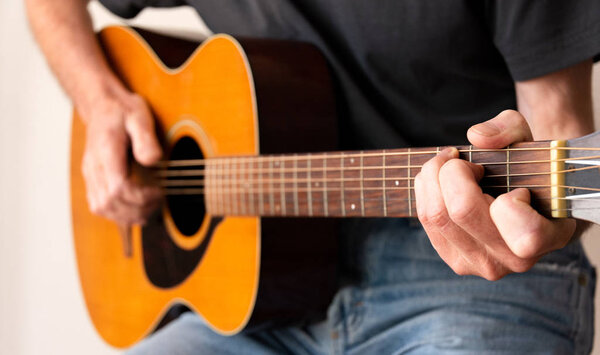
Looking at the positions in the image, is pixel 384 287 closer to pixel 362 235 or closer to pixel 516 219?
pixel 362 235

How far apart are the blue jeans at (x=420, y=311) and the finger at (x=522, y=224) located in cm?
28

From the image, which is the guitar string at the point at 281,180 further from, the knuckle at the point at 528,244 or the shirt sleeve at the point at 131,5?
the shirt sleeve at the point at 131,5

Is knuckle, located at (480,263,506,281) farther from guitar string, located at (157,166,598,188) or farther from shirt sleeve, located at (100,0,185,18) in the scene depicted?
shirt sleeve, located at (100,0,185,18)

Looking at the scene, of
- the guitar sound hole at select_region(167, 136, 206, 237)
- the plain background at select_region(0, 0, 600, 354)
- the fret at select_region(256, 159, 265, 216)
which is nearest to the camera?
the fret at select_region(256, 159, 265, 216)

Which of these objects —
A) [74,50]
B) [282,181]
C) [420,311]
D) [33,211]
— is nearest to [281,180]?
[282,181]

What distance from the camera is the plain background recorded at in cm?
188

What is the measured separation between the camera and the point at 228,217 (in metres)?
0.90

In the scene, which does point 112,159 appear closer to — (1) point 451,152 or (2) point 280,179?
(2) point 280,179

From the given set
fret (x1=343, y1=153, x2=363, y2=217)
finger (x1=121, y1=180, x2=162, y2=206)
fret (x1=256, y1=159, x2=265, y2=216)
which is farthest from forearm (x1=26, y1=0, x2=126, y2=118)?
fret (x1=343, y1=153, x2=363, y2=217)

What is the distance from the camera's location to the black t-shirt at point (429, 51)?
722 millimetres

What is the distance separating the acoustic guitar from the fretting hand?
2 cm

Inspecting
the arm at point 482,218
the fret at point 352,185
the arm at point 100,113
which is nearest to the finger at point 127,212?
the arm at point 100,113

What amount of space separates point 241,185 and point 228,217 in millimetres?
74

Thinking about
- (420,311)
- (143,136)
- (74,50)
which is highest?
(74,50)
